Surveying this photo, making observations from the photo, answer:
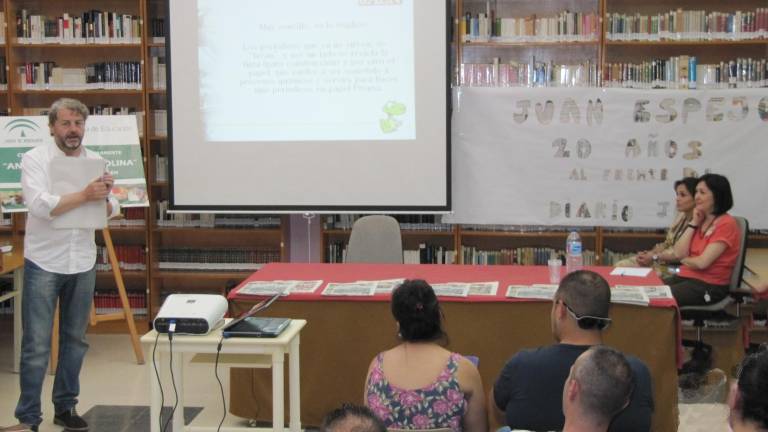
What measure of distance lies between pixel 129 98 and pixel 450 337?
3.97 m

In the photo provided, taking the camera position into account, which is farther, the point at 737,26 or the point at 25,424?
the point at 737,26

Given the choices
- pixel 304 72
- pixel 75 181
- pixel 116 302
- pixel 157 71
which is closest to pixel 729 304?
pixel 304 72

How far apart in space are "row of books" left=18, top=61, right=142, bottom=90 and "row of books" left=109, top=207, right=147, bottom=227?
0.96 m

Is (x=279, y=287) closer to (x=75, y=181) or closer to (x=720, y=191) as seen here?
(x=75, y=181)

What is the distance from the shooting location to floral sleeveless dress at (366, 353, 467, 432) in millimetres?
2600

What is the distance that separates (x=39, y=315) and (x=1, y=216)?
3.04 meters

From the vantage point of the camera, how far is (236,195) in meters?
6.01

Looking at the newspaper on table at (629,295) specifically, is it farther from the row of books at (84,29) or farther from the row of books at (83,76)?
the row of books at (84,29)

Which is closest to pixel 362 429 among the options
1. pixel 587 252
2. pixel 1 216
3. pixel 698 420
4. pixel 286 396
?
pixel 286 396

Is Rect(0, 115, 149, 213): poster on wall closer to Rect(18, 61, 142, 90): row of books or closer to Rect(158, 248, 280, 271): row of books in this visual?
Rect(18, 61, 142, 90): row of books

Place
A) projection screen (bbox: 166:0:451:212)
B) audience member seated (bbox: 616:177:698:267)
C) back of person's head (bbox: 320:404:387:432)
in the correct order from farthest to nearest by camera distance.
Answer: projection screen (bbox: 166:0:451:212) → audience member seated (bbox: 616:177:698:267) → back of person's head (bbox: 320:404:387:432)

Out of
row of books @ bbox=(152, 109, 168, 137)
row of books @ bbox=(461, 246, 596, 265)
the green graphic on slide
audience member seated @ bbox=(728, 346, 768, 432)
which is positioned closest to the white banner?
row of books @ bbox=(461, 246, 596, 265)

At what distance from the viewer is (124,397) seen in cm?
473

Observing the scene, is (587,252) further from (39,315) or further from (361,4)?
(39,315)
